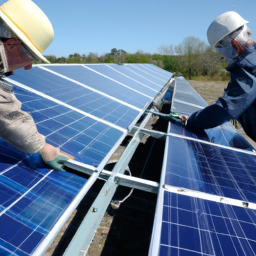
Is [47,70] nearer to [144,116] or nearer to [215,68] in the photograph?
[144,116]

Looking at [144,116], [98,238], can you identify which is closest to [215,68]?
[144,116]

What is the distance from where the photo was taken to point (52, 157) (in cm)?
221

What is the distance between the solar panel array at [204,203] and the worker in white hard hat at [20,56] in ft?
4.02

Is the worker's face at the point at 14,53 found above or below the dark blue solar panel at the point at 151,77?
above

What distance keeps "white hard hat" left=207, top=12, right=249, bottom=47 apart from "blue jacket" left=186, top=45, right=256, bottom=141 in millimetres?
393

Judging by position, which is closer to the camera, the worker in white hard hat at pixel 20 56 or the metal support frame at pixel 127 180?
the worker in white hard hat at pixel 20 56

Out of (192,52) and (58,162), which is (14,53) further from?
(192,52)

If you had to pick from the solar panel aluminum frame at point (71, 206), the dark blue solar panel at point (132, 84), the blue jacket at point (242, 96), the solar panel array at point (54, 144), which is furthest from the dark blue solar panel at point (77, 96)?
the dark blue solar panel at point (132, 84)

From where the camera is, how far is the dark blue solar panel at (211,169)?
2398 millimetres

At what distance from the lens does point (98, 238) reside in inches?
140

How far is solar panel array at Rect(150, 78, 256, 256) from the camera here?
1647mm

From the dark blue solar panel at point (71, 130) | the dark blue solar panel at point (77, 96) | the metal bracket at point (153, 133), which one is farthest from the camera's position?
the dark blue solar panel at point (77, 96)

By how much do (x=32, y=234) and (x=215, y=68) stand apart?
45.3 metres

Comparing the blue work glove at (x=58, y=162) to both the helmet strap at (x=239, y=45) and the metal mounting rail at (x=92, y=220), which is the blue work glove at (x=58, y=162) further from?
the helmet strap at (x=239, y=45)
